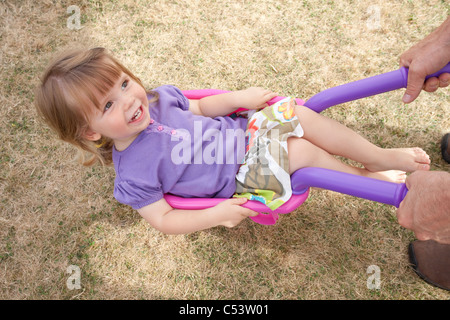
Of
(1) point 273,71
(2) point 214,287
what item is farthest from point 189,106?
(2) point 214,287

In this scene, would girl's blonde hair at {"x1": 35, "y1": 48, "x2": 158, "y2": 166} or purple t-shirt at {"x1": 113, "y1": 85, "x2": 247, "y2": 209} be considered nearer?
girl's blonde hair at {"x1": 35, "y1": 48, "x2": 158, "y2": 166}

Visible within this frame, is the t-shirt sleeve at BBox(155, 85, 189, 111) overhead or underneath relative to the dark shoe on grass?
overhead

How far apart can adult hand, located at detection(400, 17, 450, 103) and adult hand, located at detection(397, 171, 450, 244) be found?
0.37 meters

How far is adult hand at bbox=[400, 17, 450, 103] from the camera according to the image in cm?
115

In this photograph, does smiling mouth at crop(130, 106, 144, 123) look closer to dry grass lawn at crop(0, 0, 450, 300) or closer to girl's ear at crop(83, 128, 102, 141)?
girl's ear at crop(83, 128, 102, 141)

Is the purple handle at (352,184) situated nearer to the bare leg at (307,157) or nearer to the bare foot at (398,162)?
the bare leg at (307,157)

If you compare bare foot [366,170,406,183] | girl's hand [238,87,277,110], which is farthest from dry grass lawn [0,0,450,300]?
girl's hand [238,87,277,110]

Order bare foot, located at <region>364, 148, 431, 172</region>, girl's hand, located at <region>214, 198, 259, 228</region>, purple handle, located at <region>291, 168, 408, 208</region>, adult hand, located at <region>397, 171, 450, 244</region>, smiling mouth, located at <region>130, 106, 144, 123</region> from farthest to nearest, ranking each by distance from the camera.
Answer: bare foot, located at <region>364, 148, 431, 172</region> → girl's hand, located at <region>214, 198, 259, 228</region> → smiling mouth, located at <region>130, 106, 144, 123</region> → purple handle, located at <region>291, 168, 408, 208</region> → adult hand, located at <region>397, 171, 450, 244</region>

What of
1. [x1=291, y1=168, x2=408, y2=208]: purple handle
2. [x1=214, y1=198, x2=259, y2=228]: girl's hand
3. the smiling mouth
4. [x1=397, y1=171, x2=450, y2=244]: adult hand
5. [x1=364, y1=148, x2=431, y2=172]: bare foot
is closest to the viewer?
[x1=397, y1=171, x2=450, y2=244]: adult hand

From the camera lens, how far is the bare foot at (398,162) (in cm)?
140

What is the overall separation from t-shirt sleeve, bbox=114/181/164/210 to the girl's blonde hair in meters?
0.24

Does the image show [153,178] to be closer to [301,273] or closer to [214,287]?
[214,287]
